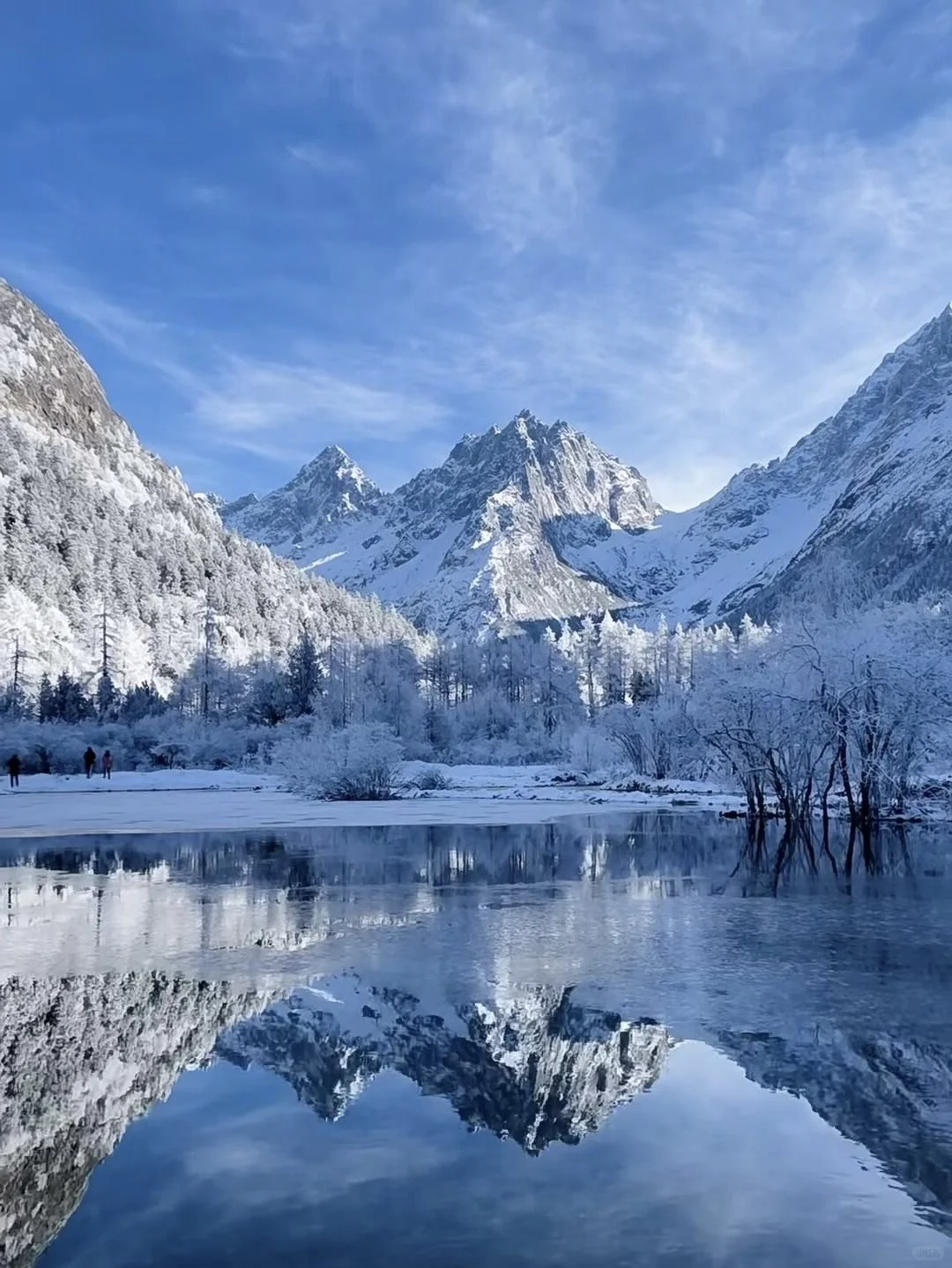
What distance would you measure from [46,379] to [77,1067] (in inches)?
7038

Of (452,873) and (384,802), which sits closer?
(452,873)

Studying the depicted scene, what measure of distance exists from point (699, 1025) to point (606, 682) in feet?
480

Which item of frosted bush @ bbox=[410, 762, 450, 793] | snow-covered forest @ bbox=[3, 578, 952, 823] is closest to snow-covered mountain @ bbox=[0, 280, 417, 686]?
snow-covered forest @ bbox=[3, 578, 952, 823]

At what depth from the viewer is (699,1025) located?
9078 mm

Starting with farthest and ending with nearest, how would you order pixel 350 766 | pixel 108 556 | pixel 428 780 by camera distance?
pixel 108 556
pixel 428 780
pixel 350 766

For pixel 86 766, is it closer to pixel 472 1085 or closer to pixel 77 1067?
pixel 77 1067

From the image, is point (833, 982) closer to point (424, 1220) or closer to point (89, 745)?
point (424, 1220)

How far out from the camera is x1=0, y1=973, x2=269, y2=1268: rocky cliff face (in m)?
5.75

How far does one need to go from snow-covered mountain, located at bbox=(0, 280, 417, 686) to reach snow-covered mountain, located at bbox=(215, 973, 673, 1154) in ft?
341

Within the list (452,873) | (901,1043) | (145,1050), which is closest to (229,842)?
(452,873)

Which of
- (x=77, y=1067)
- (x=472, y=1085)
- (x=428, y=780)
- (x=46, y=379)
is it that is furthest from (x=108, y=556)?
(x=472, y=1085)

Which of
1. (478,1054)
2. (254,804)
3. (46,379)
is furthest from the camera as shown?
(46,379)

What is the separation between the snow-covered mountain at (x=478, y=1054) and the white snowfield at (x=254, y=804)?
71.1 ft

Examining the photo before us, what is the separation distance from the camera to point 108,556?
13375cm
